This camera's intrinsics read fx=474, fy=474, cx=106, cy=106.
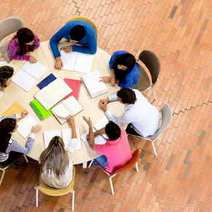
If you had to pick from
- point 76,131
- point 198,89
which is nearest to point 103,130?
point 76,131

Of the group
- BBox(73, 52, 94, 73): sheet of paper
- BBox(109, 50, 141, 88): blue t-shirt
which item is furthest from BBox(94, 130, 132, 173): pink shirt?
BBox(73, 52, 94, 73): sheet of paper

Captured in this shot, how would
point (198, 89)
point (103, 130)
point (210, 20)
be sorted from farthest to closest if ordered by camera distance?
point (210, 20)
point (198, 89)
point (103, 130)

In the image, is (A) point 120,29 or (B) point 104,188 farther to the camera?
(A) point 120,29

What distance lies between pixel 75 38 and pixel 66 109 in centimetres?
→ 82

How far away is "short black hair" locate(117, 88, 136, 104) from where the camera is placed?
4.78m

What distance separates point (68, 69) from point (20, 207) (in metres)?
1.62

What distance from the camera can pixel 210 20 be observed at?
668 cm

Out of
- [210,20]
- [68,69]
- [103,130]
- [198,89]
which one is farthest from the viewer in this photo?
[210,20]

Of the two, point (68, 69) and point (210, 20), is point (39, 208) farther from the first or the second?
point (210, 20)

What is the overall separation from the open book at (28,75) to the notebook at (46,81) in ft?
0.19

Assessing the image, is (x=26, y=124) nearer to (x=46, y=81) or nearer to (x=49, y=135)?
(x=49, y=135)

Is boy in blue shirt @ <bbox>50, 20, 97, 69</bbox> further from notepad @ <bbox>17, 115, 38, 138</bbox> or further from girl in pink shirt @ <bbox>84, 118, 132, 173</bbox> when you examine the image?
girl in pink shirt @ <bbox>84, 118, 132, 173</bbox>

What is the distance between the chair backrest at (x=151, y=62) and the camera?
5.31 m

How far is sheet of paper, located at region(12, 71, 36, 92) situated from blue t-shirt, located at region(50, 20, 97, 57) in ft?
1.28
